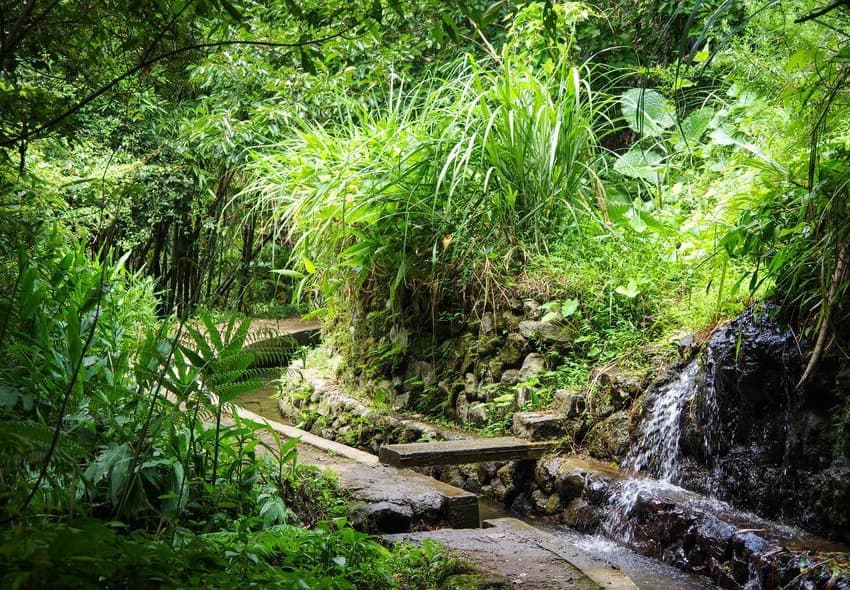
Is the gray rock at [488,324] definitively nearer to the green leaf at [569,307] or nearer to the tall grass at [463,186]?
the tall grass at [463,186]

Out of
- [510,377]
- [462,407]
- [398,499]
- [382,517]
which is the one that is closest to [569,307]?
[510,377]

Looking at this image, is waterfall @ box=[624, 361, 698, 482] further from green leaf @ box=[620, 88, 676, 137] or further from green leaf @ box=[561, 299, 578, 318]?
green leaf @ box=[620, 88, 676, 137]

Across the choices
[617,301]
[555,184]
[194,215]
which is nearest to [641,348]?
[617,301]

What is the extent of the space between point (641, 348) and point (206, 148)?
5.84m

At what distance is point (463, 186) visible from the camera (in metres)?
6.09

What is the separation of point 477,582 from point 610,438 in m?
2.43

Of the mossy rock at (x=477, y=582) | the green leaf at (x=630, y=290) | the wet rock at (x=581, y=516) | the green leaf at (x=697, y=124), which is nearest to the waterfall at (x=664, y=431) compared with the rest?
the wet rock at (x=581, y=516)

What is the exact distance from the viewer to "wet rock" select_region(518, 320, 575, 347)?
5613mm

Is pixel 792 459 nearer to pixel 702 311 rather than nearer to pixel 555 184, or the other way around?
pixel 702 311

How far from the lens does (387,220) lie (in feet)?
20.6

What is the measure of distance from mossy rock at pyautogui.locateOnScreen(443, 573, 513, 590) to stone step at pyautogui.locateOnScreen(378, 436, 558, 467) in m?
1.90

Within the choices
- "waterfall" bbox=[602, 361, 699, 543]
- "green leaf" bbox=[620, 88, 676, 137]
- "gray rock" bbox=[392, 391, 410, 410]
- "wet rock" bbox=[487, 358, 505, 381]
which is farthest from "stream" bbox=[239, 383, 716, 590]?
"green leaf" bbox=[620, 88, 676, 137]

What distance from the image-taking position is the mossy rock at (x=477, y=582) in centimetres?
273

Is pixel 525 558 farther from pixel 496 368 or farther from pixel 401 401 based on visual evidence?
pixel 401 401
